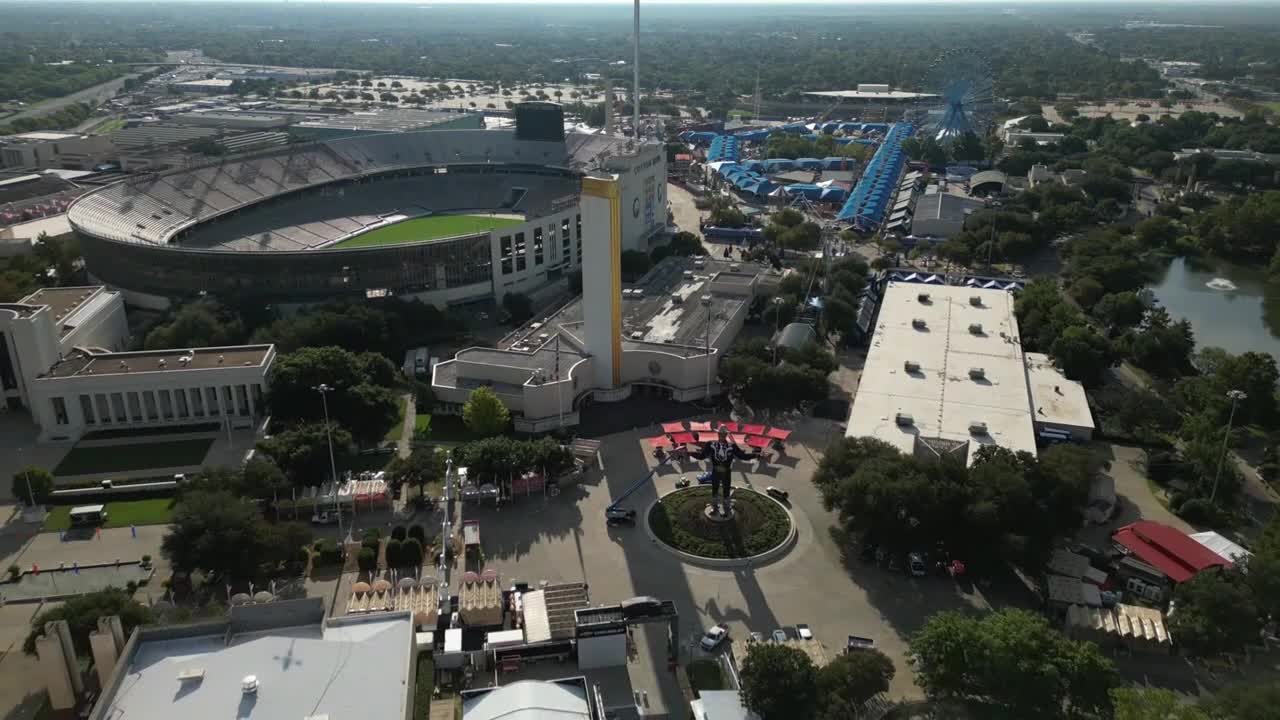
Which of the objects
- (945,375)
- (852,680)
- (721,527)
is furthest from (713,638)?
(945,375)

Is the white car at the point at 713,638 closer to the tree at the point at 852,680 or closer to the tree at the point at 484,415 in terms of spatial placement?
the tree at the point at 852,680

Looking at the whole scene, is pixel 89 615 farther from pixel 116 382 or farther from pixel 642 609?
pixel 116 382

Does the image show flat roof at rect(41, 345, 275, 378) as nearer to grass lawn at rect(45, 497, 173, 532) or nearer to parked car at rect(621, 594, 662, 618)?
grass lawn at rect(45, 497, 173, 532)

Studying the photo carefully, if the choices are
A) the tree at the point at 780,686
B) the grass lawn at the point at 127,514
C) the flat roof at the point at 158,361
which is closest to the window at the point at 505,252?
the flat roof at the point at 158,361

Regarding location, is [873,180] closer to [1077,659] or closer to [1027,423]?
[1027,423]

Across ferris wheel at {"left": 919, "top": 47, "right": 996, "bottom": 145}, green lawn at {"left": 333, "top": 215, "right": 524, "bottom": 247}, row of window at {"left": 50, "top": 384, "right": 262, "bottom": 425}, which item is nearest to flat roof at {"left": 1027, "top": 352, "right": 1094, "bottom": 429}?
row of window at {"left": 50, "top": 384, "right": 262, "bottom": 425}

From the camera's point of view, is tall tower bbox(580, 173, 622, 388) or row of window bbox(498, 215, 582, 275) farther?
row of window bbox(498, 215, 582, 275)
